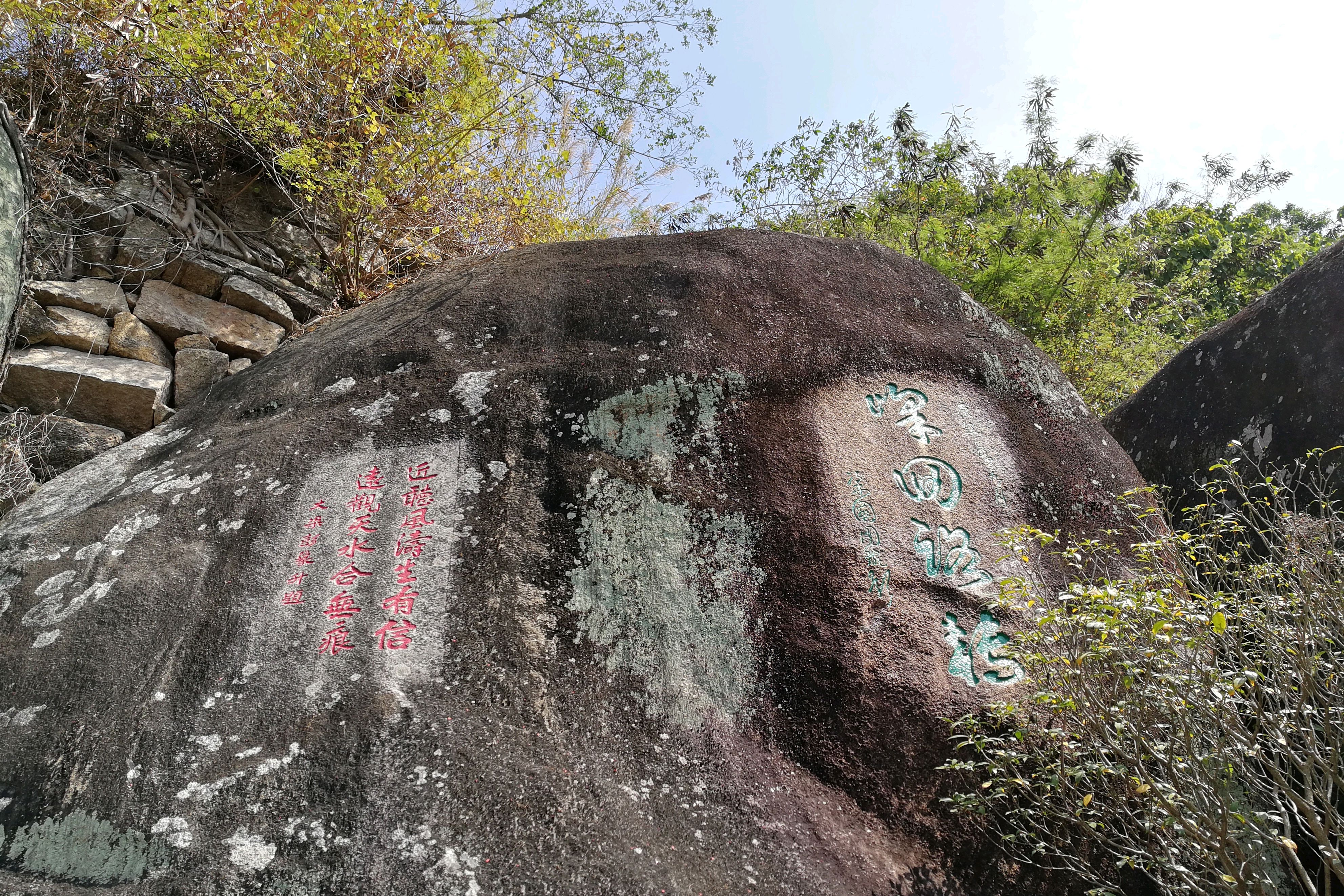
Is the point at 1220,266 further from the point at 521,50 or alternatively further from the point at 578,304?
the point at 578,304

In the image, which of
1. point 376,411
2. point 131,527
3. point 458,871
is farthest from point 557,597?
point 131,527

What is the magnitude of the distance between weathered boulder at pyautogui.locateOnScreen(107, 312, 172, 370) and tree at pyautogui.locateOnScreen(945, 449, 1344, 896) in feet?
14.6

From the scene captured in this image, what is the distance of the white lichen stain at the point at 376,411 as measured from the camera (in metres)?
3.31

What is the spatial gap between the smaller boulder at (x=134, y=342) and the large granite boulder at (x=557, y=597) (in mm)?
711

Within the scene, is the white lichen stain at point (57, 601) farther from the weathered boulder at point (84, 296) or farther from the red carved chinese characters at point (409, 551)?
the weathered boulder at point (84, 296)

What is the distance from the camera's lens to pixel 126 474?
3.38 metres

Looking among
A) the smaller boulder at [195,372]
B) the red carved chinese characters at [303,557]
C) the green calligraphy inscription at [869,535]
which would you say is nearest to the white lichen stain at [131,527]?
the red carved chinese characters at [303,557]

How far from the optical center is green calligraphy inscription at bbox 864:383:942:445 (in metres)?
3.28

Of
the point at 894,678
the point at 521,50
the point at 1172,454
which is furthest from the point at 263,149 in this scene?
the point at 1172,454

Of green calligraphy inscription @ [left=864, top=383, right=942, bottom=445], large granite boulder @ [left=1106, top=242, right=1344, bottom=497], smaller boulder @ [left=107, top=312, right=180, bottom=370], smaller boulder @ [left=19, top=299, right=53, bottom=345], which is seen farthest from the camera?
smaller boulder @ [left=107, top=312, right=180, bottom=370]

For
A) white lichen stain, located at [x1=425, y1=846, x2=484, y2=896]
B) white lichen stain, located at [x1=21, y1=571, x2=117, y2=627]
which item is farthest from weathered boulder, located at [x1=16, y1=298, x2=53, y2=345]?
white lichen stain, located at [x1=425, y1=846, x2=484, y2=896]

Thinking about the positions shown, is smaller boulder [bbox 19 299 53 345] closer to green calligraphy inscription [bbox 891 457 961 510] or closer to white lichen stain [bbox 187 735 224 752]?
white lichen stain [bbox 187 735 224 752]

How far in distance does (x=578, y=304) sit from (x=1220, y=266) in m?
12.2

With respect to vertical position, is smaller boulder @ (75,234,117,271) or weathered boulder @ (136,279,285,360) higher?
smaller boulder @ (75,234,117,271)
